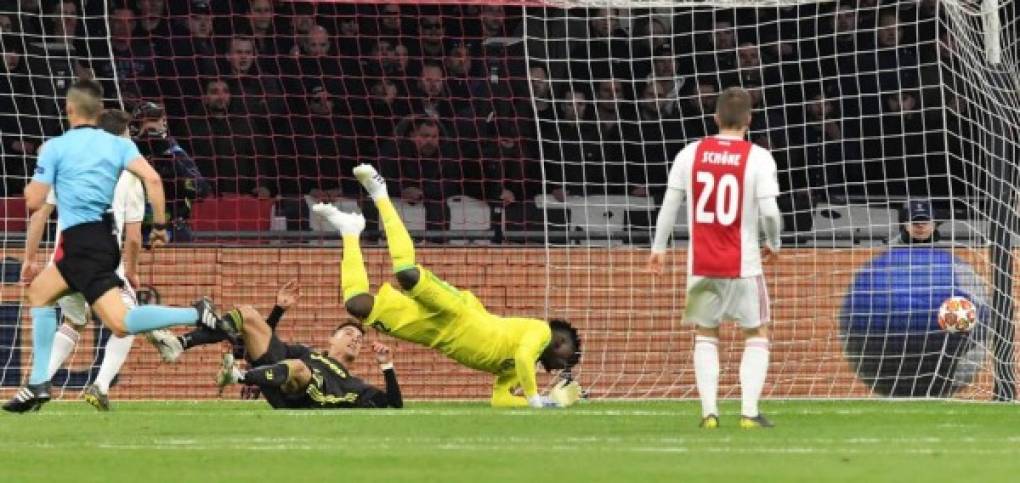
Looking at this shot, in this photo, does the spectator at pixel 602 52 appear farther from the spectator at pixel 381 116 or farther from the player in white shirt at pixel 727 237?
the player in white shirt at pixel 727 237

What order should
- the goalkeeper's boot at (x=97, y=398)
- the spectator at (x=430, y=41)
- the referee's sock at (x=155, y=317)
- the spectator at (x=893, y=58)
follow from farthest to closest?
1. the spectator at (x=430, y=41)
2. the spectator at (x=893, y=58)
3. the goalkeeper's boot at (x=97, y=398)
4. the referee's sock at (x=155, y=317)

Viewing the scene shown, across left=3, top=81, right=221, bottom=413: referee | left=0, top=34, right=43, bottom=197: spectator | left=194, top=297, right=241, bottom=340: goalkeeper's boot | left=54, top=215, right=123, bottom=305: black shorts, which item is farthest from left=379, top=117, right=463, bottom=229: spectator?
left=54, top=215, right=123, bottom=305: black shorts

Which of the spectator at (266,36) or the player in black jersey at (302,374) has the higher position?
the spectator at (266,36)

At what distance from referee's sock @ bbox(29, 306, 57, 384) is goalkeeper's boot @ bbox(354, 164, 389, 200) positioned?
10.7ft

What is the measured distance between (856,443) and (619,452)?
1513mm

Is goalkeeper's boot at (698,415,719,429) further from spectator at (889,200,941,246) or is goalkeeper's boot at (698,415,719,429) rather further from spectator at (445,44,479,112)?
spectator at (445,44,479,112)

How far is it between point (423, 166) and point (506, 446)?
29.5 feet

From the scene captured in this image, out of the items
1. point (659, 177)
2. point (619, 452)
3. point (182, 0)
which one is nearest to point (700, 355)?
point (619, 452)

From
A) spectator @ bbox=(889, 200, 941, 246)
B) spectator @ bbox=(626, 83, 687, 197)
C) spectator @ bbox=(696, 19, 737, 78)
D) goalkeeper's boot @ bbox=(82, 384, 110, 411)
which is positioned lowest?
goalkeeper's boot @ bbox=(82, 384, 110, 411)

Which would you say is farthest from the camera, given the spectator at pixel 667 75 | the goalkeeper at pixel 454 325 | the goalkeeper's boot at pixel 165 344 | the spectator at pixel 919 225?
the spectator at pixel 667 75

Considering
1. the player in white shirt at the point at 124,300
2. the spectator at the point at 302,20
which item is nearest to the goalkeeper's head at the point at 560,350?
the player in white shirt at the point at 124,300

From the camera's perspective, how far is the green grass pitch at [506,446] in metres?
9.39

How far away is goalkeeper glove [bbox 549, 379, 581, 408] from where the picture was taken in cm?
1583

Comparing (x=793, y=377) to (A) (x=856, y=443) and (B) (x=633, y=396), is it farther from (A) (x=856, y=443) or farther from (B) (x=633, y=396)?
(A) (x=856, y=443)
